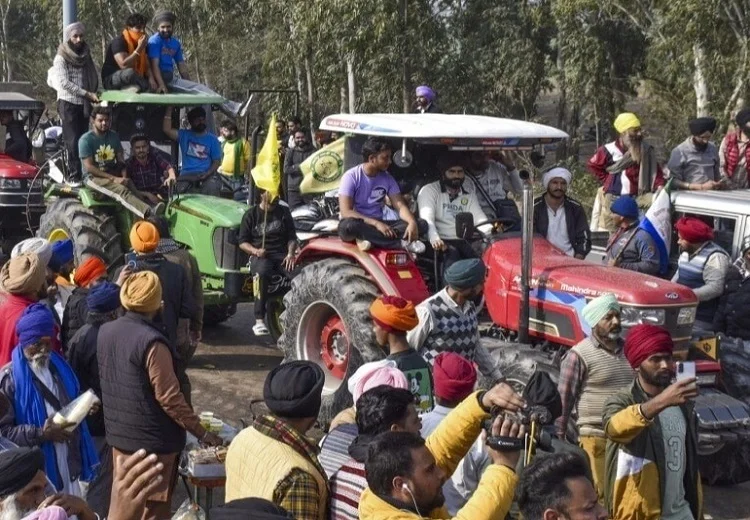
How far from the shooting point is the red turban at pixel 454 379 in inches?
197

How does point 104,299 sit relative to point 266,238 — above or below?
above

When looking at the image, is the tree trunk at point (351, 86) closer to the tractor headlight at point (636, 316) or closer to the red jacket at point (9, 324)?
the tractor headlight at point (636, 316)

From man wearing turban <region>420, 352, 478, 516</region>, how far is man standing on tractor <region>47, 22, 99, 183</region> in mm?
7379

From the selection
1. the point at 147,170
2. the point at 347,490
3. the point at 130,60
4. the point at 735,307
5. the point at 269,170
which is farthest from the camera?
the point at 130,60

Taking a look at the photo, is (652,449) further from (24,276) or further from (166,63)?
(166,63)

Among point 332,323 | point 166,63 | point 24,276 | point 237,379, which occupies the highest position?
point 166,63

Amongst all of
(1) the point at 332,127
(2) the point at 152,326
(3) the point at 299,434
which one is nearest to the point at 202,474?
(2) the point at 152,326

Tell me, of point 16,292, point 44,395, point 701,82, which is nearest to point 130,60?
point 16,292

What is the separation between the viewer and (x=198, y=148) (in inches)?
455

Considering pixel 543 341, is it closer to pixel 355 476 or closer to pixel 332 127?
pixel 332 127

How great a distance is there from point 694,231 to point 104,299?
12.8 ft

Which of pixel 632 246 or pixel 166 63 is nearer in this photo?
pixel 632 246

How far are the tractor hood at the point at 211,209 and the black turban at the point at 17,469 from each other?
6789 mm

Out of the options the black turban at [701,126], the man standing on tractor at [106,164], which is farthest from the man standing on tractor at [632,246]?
the man standing on tractor at [106,164]
